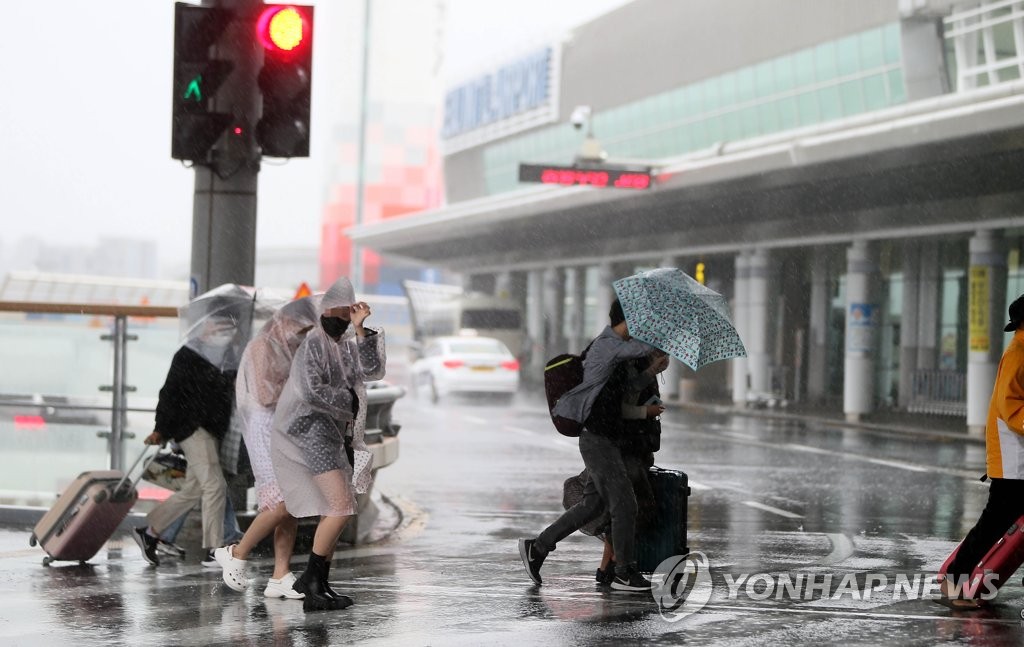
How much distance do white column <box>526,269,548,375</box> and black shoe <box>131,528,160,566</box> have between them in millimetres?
49445

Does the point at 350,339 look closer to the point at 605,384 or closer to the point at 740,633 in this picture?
the point at 605,384

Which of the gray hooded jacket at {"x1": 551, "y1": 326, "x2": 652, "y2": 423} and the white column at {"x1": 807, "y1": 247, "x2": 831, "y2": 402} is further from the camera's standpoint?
the white column at {"x1": 807, "y1": 247, "x2": 831, "y2": 402}

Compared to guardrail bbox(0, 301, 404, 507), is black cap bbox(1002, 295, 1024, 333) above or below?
above

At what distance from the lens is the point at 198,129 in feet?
32.4

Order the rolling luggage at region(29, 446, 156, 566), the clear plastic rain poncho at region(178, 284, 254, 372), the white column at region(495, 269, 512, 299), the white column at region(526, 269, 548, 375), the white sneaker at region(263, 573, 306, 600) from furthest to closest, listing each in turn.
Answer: the white column at region(495, 269, 512, 299) < the white column at region(526, 269, 548, 375) < the clear plastic rain poncho at region(178, 284, 254, 372) < the rolling luggage at region(29, 446, 156, 566) < the white sneaker at region(263, 573, 306, 600)

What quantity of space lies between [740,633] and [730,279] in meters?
42.8

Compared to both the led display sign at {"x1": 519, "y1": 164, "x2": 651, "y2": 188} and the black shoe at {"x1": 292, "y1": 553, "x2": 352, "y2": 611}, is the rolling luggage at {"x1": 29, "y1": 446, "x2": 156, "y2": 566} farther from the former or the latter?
the led display sign at {"x1": 519, "y1": 164, "x2": 651, "y2": 188}

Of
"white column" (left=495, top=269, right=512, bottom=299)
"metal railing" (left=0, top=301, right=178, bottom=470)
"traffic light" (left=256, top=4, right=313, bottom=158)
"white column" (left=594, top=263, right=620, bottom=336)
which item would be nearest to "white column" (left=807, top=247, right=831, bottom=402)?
"white column" (left=594, top=263, right=620, bottom=336)

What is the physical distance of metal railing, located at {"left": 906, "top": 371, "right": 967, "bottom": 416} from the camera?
33.2 meters

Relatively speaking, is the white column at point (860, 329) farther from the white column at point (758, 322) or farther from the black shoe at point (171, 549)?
the black shoe at point (171, 549)

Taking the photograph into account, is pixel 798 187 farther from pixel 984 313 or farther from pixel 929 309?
pixel 984 313

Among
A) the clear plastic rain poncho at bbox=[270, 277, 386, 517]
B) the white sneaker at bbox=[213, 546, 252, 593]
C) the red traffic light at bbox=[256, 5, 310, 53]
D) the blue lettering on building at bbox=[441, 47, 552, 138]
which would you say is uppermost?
the blue lettering on building at bbox=[441, 47, 552, 138]

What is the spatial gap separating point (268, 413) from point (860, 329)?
26.5 meters

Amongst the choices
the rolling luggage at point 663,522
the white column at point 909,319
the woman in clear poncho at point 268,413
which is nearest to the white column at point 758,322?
the white column at point 909,319
